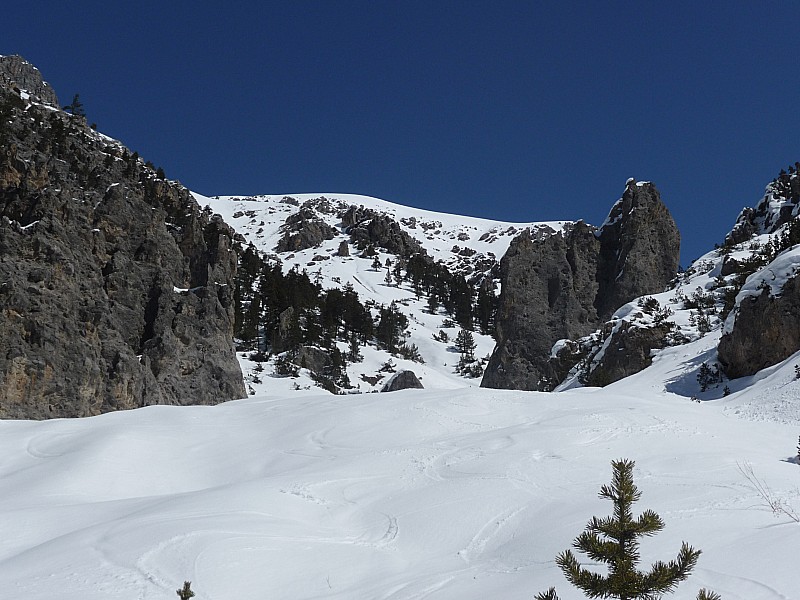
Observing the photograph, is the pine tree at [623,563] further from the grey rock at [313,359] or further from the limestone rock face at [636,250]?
the limestone rock face at [636,250]

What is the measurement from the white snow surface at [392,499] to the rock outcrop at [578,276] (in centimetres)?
3456

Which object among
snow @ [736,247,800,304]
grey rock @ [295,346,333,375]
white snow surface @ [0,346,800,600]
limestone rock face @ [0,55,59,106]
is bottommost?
white snow surface @ [0,346,800,600]

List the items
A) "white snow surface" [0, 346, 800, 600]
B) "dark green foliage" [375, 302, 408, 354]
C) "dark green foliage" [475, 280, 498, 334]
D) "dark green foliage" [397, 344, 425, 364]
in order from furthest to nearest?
"dark green foliage" [475, 280, 498, 334] → "dark green foliage" [375, 302, 408, 354] → "dark green foliage" [397, 344, 425, 364] → "white snow surface" [0, 346, 800, 600]

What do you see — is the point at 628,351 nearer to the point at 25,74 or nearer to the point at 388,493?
the point at 388,493

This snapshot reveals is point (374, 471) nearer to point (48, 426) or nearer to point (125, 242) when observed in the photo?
point (48, 426)

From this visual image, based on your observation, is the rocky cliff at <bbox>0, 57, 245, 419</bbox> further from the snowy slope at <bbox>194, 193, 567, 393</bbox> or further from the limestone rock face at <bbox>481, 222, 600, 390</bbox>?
the limestone rock face at <bbox>481, 222, 600, 390</bbox>

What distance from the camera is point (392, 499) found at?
364 inches

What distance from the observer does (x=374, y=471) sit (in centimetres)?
1068

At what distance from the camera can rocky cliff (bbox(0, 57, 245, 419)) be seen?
24.1 meters

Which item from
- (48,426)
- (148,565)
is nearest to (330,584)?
(148,565)

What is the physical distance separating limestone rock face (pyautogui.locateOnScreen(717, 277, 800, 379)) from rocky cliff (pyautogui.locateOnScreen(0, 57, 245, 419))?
23645 mm

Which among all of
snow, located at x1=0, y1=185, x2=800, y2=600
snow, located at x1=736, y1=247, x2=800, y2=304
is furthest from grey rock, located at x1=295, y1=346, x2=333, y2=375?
snow, located at x1=736, y1=247, x2=800, y2=304

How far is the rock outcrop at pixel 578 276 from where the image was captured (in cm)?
5153

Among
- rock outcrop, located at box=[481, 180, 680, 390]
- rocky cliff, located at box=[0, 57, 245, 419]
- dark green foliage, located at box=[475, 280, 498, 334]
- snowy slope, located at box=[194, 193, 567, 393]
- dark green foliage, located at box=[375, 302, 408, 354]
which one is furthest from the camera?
dark green foliage, located at box=[475, 280, 498, 334]
